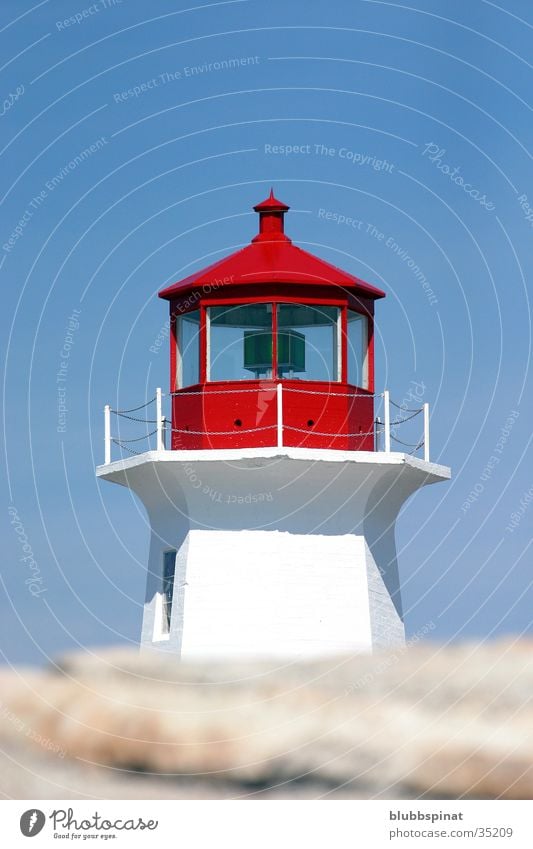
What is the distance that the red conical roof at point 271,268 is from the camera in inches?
1500

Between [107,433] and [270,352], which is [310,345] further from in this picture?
[107,433]

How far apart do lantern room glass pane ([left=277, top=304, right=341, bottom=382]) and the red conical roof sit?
0.38 m

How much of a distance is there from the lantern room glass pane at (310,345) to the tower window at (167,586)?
2.41 metres

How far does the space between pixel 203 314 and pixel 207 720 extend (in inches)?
168

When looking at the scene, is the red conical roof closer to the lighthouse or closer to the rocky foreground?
the lighthouse

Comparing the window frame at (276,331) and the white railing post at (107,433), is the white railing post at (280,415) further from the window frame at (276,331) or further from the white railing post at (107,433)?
the white railing post at (107,433)

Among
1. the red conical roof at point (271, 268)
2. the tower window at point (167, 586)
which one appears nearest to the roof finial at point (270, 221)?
the red conical roof at point (271, 268)

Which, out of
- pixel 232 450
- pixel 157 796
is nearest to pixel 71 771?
pixel 157 796

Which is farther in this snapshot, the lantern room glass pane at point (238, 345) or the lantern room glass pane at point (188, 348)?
the lantern room glass pane at point (188, 348)

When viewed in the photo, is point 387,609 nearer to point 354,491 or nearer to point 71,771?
point 354,491

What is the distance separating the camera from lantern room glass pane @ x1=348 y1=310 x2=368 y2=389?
3869cm

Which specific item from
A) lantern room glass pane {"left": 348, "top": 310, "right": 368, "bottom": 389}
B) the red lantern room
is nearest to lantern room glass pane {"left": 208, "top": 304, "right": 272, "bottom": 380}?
the red lantern room

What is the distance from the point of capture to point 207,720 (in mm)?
37938

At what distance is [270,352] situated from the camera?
38.4 metres
